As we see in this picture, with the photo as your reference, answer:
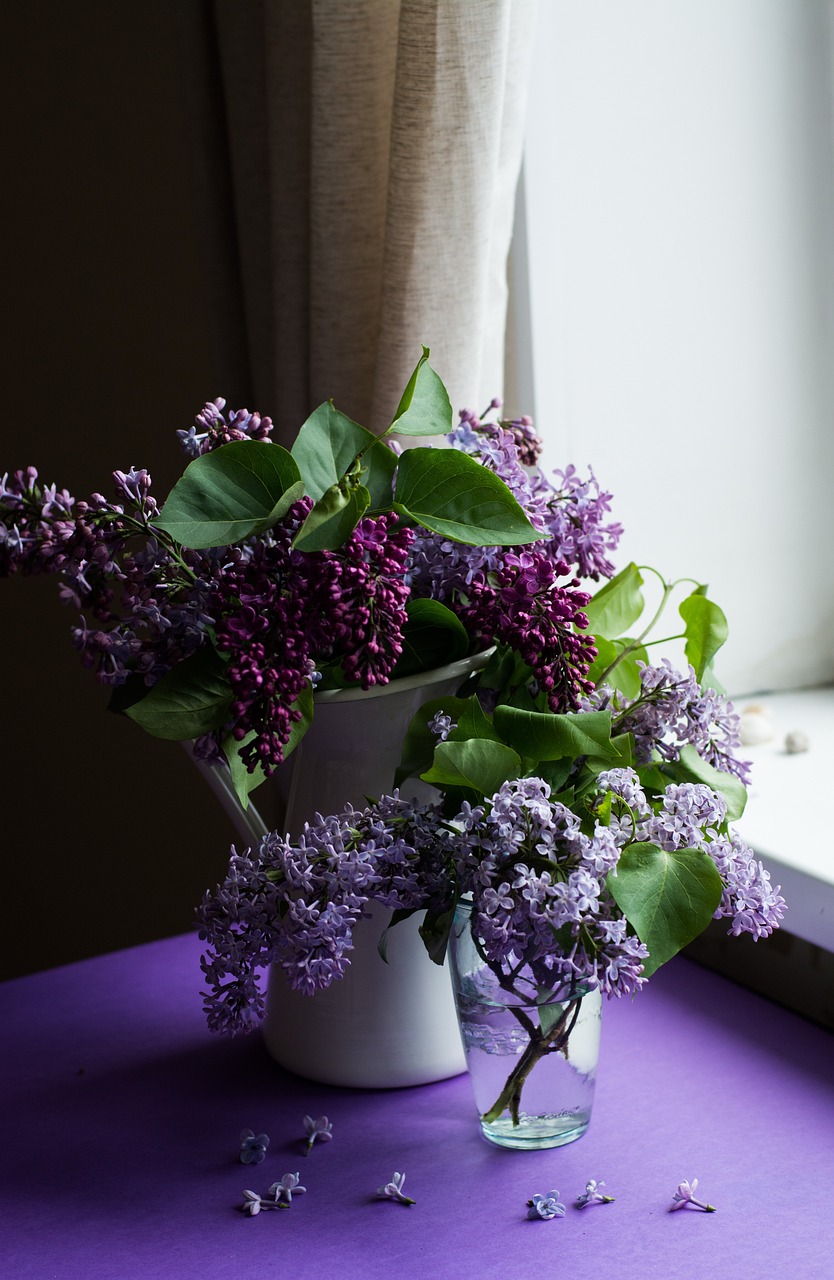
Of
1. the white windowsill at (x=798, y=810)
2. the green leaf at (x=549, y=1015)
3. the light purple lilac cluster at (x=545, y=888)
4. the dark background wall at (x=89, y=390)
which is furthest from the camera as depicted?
the dark background wall at (x=89, y=390)

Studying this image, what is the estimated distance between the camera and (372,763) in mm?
692

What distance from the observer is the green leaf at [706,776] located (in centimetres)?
67

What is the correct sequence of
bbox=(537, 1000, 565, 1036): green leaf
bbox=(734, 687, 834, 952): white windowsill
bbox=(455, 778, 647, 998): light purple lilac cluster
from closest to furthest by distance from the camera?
bbox=(455, 778, 647, 998): light purple lilac cluster → bbox=(537, 1000, 565, 1036): green leaf → bbox=(734, 687, 834, 952): white windowsill

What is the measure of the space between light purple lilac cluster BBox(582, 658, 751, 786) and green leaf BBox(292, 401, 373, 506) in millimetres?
179

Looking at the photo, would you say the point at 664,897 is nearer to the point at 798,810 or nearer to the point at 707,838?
the point at 707,838

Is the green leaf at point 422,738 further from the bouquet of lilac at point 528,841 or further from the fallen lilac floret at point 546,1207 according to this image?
the fallen lilac floret at point 546,1207

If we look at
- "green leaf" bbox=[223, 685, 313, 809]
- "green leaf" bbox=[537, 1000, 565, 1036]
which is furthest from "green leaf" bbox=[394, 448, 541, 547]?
"green leaf" bbox=[537, 1000, 565, 1036]

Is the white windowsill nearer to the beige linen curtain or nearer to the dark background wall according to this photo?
the beige linen curtain

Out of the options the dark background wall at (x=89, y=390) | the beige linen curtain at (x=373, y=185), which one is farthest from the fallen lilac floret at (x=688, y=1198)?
the dark background wall at (x=89, y=390)

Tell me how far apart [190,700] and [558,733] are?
184 millimetres

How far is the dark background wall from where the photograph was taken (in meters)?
2.03

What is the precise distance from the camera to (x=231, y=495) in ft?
1.91

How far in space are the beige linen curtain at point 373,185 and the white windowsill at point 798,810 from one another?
418 millimetres

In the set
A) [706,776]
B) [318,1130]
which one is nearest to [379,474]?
[706,776]
